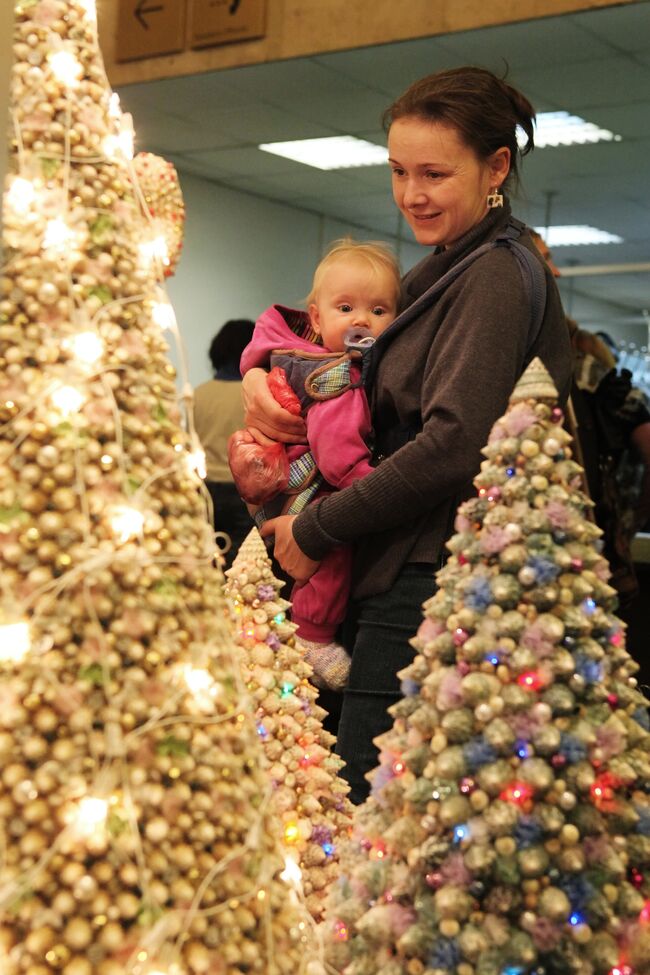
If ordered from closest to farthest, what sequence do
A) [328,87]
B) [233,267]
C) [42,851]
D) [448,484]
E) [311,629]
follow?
[42,851], [448,484], [311,629], [328,87], [233,267]

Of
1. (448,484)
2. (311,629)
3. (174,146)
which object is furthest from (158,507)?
(174,146)

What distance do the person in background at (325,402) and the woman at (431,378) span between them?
0.05m

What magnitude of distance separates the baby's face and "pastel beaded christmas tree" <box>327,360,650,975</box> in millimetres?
864

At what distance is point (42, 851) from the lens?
2.84 feet

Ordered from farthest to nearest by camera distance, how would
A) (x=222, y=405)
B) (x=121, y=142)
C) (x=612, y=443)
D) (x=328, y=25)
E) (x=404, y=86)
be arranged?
1. (x=404, y=86)
2. (x=328, y=25)
3. (x=222, y=405)
4. (x=612, y=443)
5. (x=121, y=142)

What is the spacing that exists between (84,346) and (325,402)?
2.59 ft

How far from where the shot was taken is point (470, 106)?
165 cm

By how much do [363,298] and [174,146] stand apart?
6.00 meters

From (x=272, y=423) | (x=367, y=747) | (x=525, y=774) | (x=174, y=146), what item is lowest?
(x=174, y=146)

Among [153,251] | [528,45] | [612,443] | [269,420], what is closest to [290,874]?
[153,251]

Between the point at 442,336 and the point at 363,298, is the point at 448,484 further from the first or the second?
the point at 363,298

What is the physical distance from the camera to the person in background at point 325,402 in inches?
66.5

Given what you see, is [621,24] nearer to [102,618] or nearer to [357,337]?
[357,337]

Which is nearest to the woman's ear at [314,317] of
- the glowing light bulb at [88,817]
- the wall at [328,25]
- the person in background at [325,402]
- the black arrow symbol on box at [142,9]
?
the person in background at [325,402]
